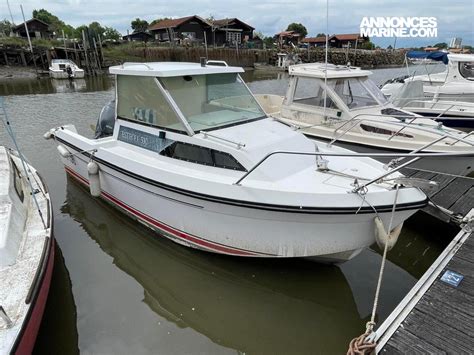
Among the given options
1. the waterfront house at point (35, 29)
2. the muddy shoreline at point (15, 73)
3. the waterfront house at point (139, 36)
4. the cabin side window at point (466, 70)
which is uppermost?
the waterfront house at point (35, 29)

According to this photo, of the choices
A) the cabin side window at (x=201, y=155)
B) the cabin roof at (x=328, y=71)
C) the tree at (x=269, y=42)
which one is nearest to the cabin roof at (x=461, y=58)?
the cabin roof at (x=328, y=71)

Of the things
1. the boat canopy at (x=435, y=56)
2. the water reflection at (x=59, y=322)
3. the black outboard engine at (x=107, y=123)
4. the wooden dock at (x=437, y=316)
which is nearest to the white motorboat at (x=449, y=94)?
the boat canopy at (x=435, y=56)

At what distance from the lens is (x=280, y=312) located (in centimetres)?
377

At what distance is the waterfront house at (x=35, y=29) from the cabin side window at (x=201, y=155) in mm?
52736

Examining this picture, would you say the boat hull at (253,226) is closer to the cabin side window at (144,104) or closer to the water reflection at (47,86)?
the cabin side window at (144,104)

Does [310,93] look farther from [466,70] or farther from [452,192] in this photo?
[466,70]

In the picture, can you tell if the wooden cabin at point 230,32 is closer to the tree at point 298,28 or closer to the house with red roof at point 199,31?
the house with red roof at point 199,31

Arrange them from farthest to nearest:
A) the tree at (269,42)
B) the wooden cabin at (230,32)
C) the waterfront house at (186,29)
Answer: the tree at (269,42), the wooden cabin at (230,32), the waterfront house at (186,29)

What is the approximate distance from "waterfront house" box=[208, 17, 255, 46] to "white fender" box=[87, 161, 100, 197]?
146 feet

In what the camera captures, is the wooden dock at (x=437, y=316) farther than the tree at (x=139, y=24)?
No

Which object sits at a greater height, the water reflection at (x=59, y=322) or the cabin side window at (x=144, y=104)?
the cabin side window at (x=144, y=104)

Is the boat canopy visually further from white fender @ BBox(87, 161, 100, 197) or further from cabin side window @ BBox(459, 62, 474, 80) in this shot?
white fender @ BBox(87, 161, 100, 197)

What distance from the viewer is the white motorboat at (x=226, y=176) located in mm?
3434

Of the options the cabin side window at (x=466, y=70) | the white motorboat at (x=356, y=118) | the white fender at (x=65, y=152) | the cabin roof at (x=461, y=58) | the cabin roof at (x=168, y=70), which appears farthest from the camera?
the cabin side window at (x=466, y=70)
